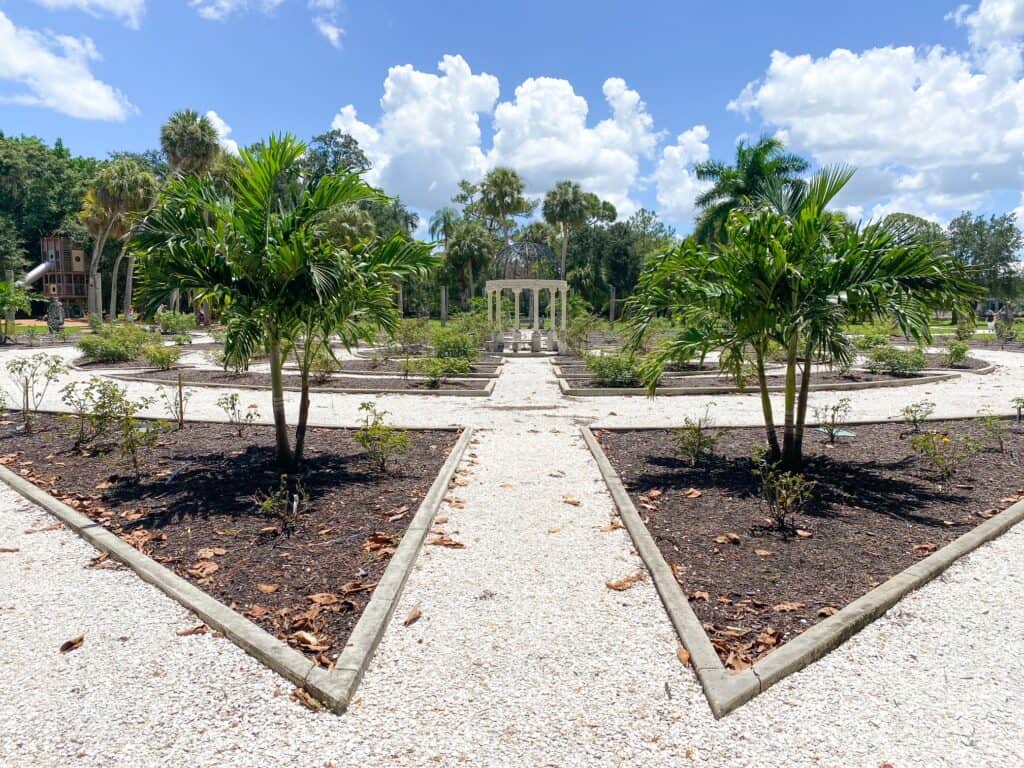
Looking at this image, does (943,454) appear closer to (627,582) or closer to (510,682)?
(627,582)

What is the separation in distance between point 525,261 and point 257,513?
21.5 meters

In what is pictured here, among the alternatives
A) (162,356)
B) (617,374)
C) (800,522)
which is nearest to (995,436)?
(800,522)

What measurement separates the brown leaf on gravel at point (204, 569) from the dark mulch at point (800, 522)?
285 cm

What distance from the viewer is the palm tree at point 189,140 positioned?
3556 centimetres

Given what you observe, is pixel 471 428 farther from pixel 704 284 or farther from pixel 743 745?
pixel 743 745

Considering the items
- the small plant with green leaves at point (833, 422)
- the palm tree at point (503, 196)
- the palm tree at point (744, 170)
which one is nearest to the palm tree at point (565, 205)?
the palm tree at point (503, 196)

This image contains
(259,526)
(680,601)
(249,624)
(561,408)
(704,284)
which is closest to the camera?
(249,624)

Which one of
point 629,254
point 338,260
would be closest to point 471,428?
point 338,260

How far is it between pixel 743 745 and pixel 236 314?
16.0 feet

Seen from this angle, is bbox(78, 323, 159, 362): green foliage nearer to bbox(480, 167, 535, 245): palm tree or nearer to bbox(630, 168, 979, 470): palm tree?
bbox(630, 168, 979, 470): palm tree

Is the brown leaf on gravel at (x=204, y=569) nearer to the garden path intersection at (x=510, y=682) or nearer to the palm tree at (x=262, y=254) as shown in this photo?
the garden path intersection at (x=510, y=682)

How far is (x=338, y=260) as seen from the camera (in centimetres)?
550

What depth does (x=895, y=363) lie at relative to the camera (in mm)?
14773

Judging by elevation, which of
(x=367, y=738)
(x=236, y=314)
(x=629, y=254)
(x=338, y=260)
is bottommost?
(x=367, y=738)
